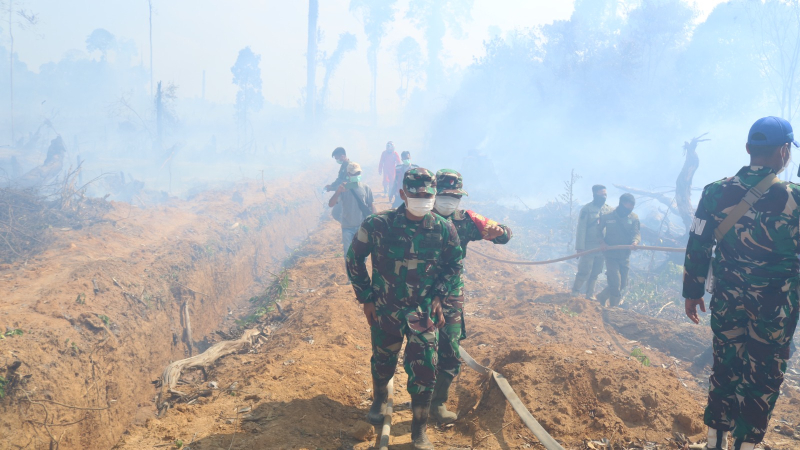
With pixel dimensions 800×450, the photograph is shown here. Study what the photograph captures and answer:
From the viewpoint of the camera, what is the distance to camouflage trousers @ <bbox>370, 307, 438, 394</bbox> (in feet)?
10.8

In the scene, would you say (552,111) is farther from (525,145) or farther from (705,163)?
(705,163)

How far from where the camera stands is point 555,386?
13.2 feet

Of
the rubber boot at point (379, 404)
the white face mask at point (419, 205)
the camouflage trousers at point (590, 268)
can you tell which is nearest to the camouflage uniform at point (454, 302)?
the rubber boot at point (379, 404)

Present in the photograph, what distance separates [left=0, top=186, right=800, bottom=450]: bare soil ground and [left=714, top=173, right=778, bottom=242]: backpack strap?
5.27ft

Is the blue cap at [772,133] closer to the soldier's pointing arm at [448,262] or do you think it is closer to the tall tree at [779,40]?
the soldier's pointing arm at [448,262]

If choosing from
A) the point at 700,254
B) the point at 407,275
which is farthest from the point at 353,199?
the point at 700,254

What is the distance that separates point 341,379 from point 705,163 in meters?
29.6

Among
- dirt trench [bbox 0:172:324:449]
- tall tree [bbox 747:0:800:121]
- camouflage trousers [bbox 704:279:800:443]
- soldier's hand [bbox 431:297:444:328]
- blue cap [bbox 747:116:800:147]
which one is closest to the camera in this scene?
camouflage trousers [bbox 704:279:800:443]

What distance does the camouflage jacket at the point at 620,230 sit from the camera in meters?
9.42

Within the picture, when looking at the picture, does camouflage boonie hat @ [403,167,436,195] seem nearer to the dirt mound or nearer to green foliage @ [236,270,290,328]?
the dirt mound

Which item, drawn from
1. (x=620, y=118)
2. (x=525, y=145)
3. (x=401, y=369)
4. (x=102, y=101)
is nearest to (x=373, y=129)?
(x=102, y=101)

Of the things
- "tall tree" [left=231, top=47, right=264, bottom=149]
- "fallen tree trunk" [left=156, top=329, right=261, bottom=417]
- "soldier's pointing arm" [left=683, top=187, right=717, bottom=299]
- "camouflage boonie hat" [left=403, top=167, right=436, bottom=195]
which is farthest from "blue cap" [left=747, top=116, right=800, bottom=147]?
"tall tree" [left=231, top=47, right=264, bottom=149]

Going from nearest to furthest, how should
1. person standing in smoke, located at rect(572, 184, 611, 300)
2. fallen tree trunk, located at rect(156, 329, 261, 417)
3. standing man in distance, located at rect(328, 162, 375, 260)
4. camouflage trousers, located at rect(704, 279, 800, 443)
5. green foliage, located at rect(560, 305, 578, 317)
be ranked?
camouflage trousers, located at rect(704, 279, 800, 443) < fallen tree trunk, located at rect(156, 329, 261, 417) < standing man in distance, located at rect(328, 162, 375, 260) < green foliage, located at rect(560, 305, 578, 317) < person standing in smoke, located at rect(572, 184, 611, 300)

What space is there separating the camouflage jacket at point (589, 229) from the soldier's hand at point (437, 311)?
6965 mm
